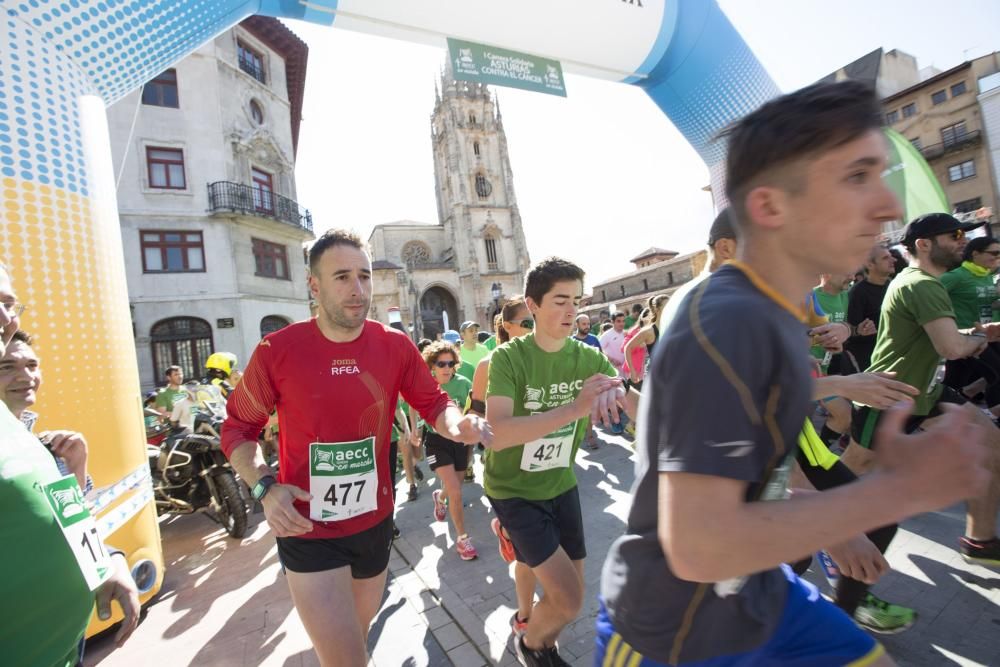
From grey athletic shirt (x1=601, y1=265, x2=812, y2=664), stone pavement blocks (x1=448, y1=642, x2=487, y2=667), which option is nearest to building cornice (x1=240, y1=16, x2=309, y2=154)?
stone pavement blocks (x1=448, y1=642, x2=487, y2=667)

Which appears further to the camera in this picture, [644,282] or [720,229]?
[644,282]

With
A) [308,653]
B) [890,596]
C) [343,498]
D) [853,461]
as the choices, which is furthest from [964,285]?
[308,653]

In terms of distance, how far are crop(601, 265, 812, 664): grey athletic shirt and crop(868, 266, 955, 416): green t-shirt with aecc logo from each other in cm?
262

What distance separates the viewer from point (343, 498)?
2322mm

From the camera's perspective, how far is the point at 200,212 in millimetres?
17312

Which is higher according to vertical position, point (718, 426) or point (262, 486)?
point (718, 426)

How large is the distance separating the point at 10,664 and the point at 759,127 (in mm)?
2235

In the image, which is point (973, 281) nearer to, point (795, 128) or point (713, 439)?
point (795, 128)

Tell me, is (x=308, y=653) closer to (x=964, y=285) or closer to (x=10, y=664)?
(x=10, y=664)

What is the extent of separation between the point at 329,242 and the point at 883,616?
367 cm

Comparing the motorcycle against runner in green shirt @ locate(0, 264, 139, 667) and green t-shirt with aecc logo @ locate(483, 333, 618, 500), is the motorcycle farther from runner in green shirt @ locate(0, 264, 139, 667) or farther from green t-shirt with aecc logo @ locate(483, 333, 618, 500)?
runner in green shirt @ locate(0, 264, 139, 667)

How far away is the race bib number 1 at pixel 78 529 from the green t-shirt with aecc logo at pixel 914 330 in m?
4.08

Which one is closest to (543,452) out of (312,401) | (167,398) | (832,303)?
(312,401)

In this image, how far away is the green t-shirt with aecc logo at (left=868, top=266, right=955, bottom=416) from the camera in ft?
9.63
